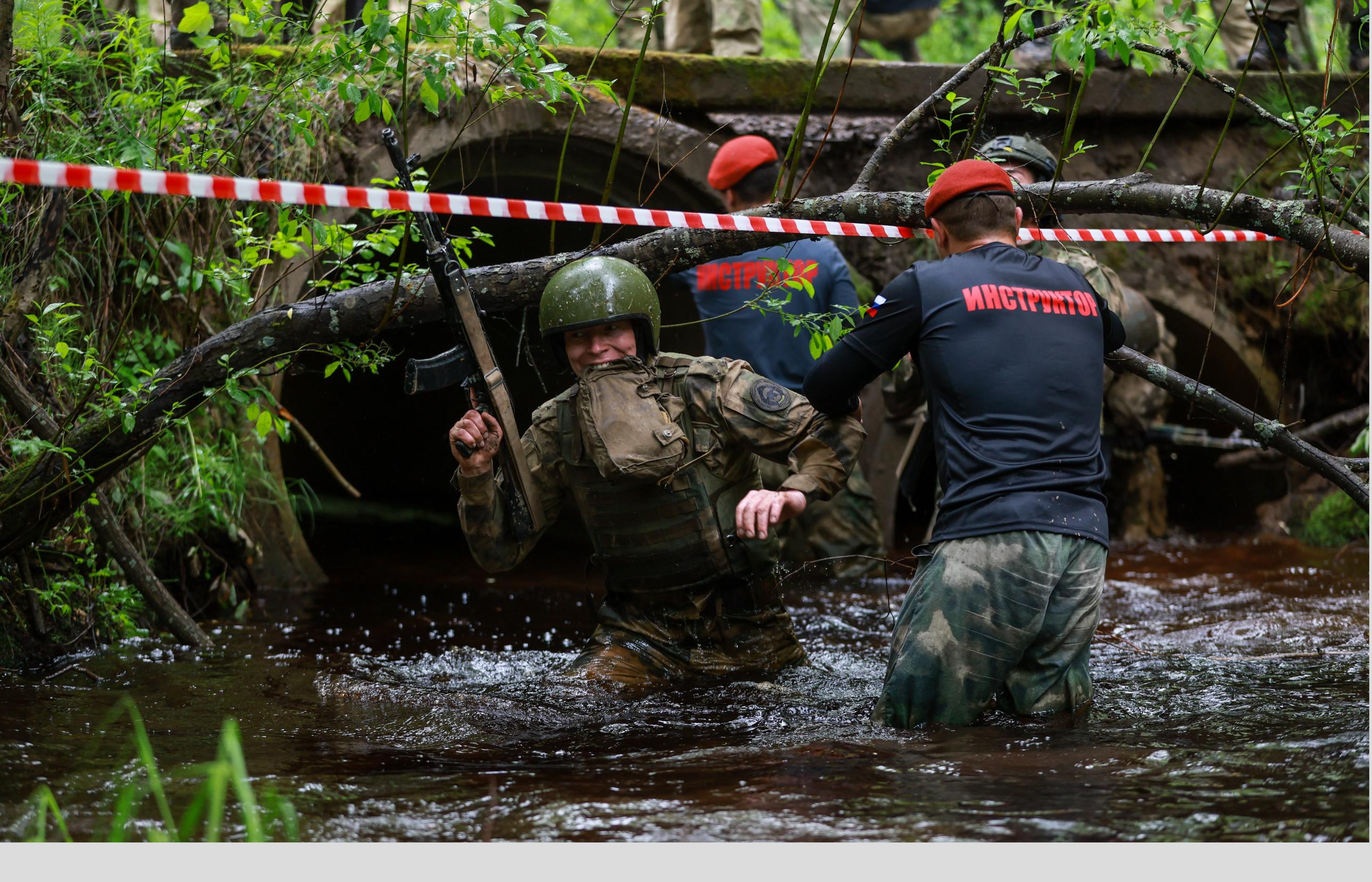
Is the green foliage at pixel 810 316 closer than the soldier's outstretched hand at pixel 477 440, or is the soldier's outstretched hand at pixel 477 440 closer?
the soldier's outstretched hand at pixel 477 440

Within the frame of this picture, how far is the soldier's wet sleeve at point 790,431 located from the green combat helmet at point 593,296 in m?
0.38

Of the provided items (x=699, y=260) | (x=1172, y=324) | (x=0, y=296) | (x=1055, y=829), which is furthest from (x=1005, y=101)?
(x=1055, y=829)

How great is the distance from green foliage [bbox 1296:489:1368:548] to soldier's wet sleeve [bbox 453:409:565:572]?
612 centimetres

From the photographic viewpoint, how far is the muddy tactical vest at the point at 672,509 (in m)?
4.23

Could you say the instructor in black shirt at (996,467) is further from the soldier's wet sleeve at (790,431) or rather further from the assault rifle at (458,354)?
the assault rifle at (458,354)

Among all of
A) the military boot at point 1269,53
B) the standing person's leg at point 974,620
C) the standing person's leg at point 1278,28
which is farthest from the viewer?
the standing person's leg at point 1278,28

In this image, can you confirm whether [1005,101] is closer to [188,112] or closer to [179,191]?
[188,112]

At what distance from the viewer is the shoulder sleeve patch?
416 centimetres

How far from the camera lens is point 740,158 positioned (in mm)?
5984

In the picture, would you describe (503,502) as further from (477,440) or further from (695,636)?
(695,636)

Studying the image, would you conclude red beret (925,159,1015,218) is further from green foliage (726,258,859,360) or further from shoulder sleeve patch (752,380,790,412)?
shoulder sleeve patch (752,380,790,412)

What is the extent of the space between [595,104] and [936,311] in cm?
415

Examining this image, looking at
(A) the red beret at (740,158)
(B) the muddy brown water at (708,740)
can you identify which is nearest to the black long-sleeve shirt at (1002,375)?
(B) the muddy brown water at (708,740)

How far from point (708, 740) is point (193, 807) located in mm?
1698
